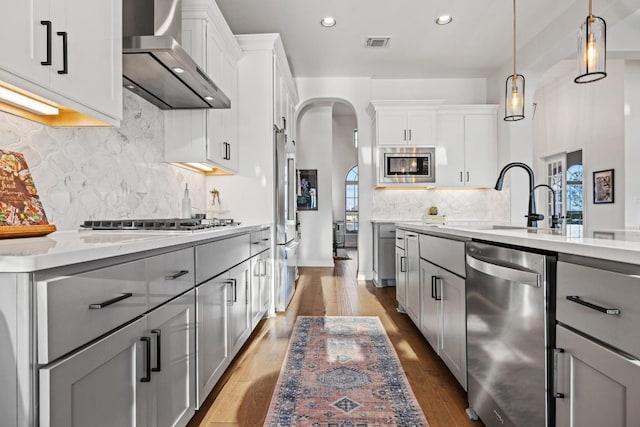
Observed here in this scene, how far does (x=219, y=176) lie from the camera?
361 centimetres

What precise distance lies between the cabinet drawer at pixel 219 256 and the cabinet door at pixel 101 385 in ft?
1.77

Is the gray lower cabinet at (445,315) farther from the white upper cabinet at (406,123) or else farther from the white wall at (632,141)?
the white wall at (632,141)

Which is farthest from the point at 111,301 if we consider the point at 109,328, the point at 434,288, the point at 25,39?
the point at 434,288

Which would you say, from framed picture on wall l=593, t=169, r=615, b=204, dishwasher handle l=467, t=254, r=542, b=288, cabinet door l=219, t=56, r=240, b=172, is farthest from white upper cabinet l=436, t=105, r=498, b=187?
dishwasher handle l=467, t=254, r=542, b=288

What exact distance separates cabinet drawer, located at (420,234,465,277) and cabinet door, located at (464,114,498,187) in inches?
120

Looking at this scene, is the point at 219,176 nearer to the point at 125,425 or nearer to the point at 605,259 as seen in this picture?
the point at 125,425

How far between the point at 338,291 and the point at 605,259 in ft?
12.7

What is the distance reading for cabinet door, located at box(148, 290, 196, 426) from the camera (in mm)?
1245

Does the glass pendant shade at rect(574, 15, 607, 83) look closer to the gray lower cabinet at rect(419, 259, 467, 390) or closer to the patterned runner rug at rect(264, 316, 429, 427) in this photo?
the gray lower cabinet at rect(419, 259, 467, 390)

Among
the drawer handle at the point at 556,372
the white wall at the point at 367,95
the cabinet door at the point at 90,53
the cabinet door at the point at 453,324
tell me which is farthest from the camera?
the white wall at the point at 367,95

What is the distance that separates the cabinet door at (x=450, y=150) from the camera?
5273mm

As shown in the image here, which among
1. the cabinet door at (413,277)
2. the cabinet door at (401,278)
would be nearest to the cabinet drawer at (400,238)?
the cabinet door at (401,278)

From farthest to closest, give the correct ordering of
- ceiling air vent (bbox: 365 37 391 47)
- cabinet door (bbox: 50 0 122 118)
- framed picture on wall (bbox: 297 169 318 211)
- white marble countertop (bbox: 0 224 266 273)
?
1. framed picture on wall (bbox: 297 169 318 211)
2. ceiling air vent (bbox: 365 37 391 47)
3. cabinet door (bbox: 50 0 122 118)
4. white marble countertop (bbox: 0 224 266 273)

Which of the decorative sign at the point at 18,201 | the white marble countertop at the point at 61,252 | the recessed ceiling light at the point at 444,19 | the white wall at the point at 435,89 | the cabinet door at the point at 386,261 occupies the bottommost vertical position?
the cabinet door at the point at 386,261
